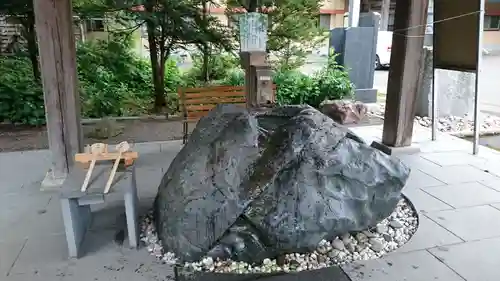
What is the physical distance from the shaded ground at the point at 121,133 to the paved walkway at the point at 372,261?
692 mm

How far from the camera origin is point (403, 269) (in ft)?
7.27

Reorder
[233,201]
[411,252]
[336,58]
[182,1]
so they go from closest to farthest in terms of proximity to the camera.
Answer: [233,201] < [411,252] < [182,1] < [336,58]

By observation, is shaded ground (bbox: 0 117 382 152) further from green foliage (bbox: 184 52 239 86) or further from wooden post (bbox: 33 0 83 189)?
green foliage (bbox: 184 52 239 86)

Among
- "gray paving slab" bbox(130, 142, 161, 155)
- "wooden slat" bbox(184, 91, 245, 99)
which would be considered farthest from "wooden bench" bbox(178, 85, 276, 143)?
"gray paving slab" bbox(130, 142, 161, 155)

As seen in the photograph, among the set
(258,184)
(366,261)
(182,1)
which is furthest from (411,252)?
(182,1)

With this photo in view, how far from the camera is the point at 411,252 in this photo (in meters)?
2.38

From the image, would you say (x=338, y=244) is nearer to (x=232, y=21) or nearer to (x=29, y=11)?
(x=232, y=21)

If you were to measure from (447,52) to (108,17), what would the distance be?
467cm

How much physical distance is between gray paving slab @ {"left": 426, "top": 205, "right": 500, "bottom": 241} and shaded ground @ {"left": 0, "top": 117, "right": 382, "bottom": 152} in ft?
9.10

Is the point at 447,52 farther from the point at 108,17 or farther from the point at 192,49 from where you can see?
the point at 108,17

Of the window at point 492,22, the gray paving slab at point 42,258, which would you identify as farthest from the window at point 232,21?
the window at point 492,22

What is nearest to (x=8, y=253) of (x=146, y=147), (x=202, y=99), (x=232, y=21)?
(x=146, y=147)

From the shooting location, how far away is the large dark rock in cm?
223

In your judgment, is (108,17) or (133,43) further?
(133,43)
